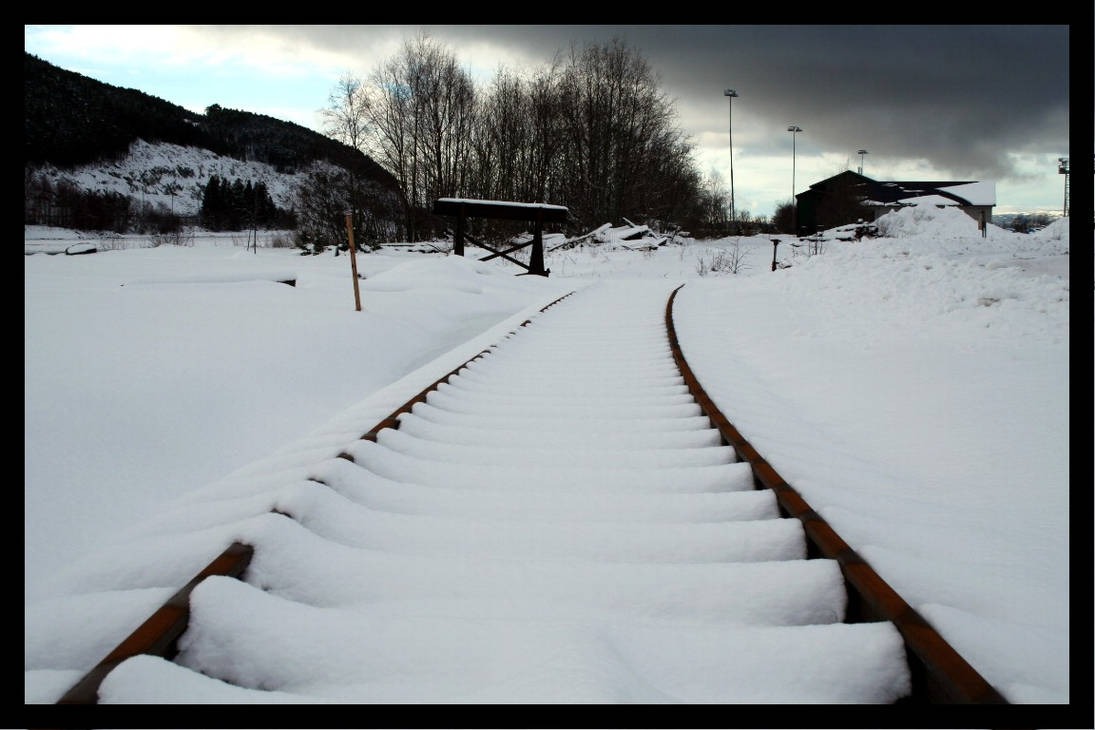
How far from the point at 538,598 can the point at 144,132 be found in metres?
84.5

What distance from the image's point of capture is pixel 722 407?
3.53 meters

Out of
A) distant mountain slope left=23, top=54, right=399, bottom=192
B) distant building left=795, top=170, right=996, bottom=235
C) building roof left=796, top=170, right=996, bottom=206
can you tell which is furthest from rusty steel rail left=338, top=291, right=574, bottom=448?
building roof left=796, top=170, right=996, bottom=206

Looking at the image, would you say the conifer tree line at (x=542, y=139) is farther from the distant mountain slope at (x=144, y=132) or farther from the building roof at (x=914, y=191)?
the building roof at (x=914, y=191)

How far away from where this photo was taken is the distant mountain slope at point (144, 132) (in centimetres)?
2869

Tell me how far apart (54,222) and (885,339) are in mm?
22641

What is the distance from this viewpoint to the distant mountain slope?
28688 mm

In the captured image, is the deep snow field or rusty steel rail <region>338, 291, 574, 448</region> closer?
the deep snow field

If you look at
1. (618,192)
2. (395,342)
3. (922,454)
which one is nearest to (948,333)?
(922,454)

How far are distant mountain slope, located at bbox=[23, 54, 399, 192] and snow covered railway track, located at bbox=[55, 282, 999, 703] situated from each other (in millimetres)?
22158

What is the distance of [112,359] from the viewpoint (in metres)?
3.98

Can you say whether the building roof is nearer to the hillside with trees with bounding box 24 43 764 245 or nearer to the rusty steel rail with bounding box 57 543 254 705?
the hillside with trees with bounding box 24 43 764 245

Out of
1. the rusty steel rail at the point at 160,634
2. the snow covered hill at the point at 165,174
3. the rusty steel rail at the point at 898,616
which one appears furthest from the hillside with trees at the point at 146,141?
the rusty steel rail at the point at 898,616

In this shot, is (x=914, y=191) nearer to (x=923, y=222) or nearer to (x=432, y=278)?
(x=923, y=222)
